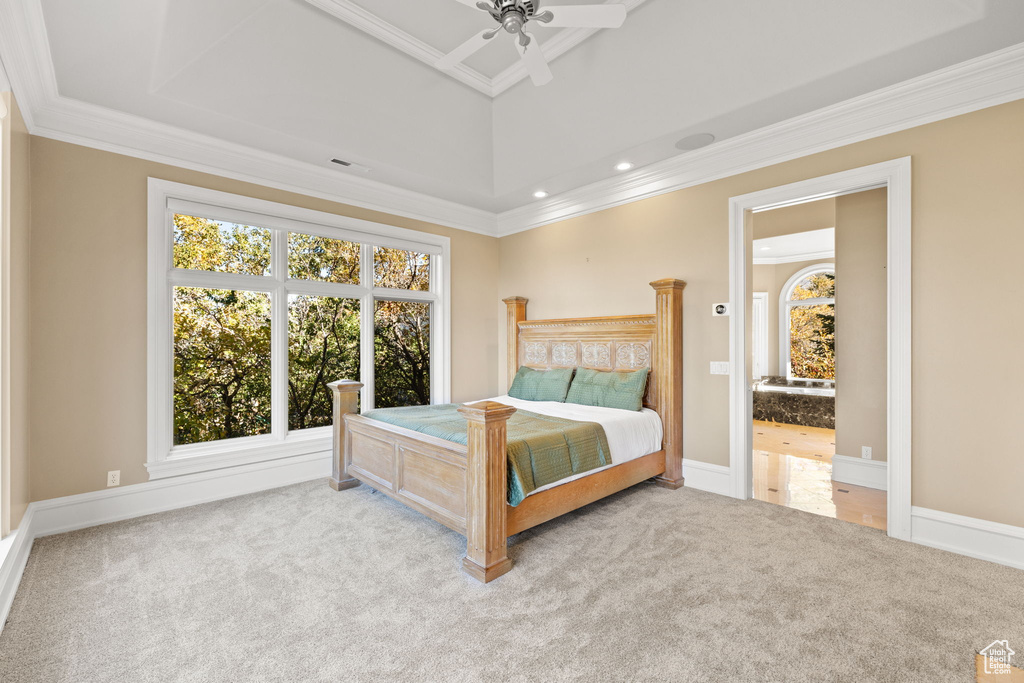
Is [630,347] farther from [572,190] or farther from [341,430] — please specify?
[341,430]

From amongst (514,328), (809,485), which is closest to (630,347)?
(514,328)

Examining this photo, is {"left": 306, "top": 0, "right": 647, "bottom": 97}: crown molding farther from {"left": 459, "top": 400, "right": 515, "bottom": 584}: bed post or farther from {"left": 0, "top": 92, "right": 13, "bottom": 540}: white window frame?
{"left": 459, "top": 400, "right": 515, "bottom": 584}: bed post

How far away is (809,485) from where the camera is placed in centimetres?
372

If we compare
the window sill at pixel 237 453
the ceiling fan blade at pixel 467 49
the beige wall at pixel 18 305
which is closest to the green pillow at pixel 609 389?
the window sill at pixel 237 453

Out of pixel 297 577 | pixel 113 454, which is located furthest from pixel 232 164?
pixel 297 577

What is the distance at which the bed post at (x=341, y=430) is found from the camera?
3.64 meters

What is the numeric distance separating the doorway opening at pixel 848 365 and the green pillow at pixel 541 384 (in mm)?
1416

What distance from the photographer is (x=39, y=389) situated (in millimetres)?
2791

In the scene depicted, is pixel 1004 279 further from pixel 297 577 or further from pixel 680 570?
pixel 297 577

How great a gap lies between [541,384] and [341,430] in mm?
1826

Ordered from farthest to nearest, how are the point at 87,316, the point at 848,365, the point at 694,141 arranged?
the point at 848,365 → the point at 694,141 → the point at 87,316

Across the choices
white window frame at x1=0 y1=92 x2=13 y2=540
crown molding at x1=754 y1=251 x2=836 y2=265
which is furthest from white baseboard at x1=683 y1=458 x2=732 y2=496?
crown molding at x1=754 y1=251 x2=836 y2=265

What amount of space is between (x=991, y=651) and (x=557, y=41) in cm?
402

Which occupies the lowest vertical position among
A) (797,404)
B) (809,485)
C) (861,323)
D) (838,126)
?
(809,485)
